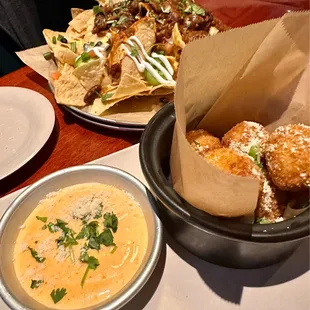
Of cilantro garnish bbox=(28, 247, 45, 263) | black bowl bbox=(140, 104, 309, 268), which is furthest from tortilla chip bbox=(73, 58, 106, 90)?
cilantro garnish bbox=(28, 247, 45, 263)

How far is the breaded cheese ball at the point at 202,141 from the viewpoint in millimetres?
979

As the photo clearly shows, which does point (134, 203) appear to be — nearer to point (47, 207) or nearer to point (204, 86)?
point (47, 207)

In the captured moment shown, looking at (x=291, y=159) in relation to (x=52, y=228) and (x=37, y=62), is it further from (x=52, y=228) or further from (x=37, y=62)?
(x=37, y=62)

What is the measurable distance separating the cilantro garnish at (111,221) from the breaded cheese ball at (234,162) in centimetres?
34

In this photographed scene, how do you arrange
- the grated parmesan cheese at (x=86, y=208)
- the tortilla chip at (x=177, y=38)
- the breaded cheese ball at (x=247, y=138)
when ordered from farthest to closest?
the tortilla chip at (x=177, y=38) < the grated parmesan cheese at (x=86, y=208) < the breaded cheese ball at (x=247, y=138)

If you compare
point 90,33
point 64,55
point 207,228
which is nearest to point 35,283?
point 207,228

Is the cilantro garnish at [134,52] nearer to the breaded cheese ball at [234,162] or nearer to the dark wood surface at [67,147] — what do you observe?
the dark wood surface at [67,147]

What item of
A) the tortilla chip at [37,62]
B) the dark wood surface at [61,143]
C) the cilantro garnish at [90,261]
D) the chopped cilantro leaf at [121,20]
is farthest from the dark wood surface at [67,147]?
the chopped cilantro leaf at [121,20]

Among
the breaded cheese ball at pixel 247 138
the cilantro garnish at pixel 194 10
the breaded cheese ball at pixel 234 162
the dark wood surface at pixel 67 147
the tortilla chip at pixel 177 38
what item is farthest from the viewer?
the cilantro garnish at pixel 194 10

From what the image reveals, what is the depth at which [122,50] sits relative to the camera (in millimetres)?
1649

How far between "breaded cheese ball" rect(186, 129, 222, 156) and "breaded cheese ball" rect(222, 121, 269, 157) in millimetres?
39

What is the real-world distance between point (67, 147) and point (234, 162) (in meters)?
0.79

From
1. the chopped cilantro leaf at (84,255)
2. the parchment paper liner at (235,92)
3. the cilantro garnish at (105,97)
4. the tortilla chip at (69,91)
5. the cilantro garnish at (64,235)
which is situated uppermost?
the parchment paper liner at (235,92)

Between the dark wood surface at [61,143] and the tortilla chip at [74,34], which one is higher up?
the tortilla chip at [74,34]
